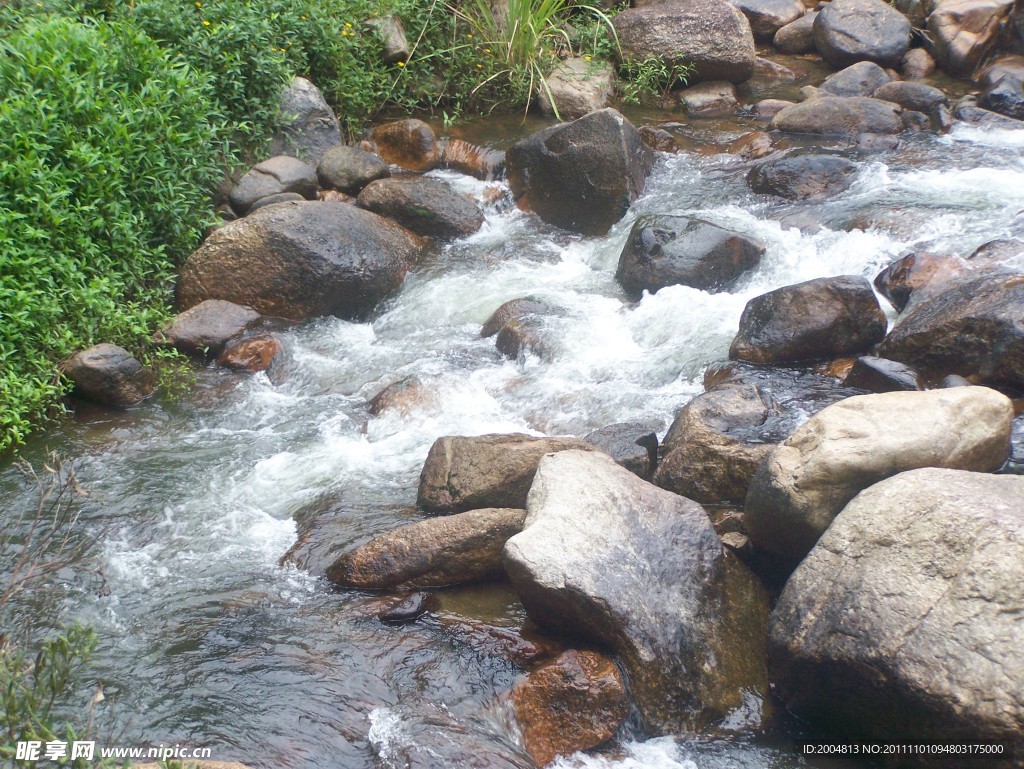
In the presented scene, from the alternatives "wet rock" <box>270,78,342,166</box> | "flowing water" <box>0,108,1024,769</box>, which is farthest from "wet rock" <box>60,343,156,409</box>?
"wet rock" <box>270,78,342,166</box>

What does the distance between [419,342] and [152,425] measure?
2118mm

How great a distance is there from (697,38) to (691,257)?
524 centimetres

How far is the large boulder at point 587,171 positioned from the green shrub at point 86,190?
3.09 meters

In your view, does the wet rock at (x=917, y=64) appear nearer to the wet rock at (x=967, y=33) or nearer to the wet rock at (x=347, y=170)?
the wet rock at (x=967, y=33)

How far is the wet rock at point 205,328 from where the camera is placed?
656cm

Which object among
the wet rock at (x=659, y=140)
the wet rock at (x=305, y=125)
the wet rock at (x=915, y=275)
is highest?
the wet rock at (x=305, y=125)

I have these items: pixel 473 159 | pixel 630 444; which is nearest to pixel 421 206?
pixel 473 159

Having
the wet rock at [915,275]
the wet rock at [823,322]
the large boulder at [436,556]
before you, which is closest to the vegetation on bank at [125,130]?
the large boulder at [436,556]

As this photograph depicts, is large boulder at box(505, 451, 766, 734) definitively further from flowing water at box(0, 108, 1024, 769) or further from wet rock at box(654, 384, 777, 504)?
wet rock at box(654, 384, 777, 504)

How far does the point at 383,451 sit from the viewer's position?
5570 millimetres

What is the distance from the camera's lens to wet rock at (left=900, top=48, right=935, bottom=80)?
11117mm

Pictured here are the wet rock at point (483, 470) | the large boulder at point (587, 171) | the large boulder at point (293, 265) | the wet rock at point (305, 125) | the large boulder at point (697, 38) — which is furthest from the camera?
the large boulder at point (697, 38)

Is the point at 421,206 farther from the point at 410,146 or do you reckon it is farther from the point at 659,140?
the point at 659,140

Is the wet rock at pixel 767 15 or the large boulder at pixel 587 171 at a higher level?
the wet rock at pixel 767 15
